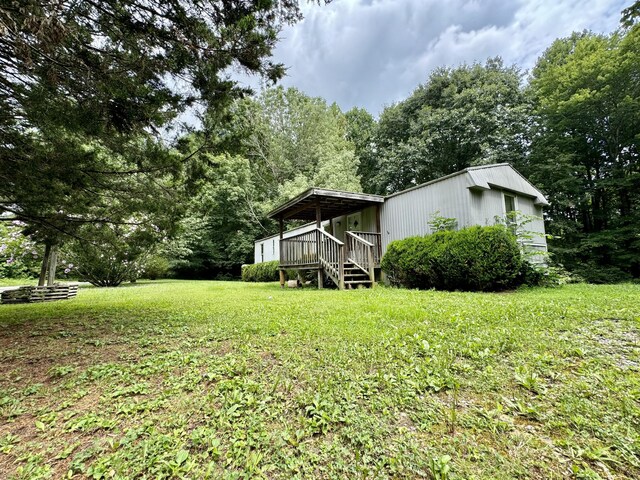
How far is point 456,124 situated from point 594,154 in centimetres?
686

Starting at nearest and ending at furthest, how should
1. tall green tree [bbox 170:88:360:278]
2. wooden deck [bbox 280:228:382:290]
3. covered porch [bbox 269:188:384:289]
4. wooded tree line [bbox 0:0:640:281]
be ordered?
wooded tree line [bbox 0:0:640:281] → wooden deck [bbox 280:228:382:290] → covered porch [bbox 269:188:384:289] → tall green tree [bbox 170:88:360:278]

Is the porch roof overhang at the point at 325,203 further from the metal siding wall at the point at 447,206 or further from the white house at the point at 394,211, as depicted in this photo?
the metal siding wall at the point at 447,206

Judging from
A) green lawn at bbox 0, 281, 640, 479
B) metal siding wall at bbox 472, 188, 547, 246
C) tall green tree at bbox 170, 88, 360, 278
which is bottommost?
green lawn at bbox 0, 281, 640, 479

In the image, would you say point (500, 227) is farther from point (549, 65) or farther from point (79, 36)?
point (549, 65)

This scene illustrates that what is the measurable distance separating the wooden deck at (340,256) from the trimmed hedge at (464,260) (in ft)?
4.17

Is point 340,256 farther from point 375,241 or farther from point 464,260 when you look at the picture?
point 464,260

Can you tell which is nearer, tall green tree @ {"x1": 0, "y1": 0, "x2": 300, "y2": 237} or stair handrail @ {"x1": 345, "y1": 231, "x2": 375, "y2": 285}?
tall green tree @ {"x1": 0, "y1": 0, "x2": 300, "y2": 237}

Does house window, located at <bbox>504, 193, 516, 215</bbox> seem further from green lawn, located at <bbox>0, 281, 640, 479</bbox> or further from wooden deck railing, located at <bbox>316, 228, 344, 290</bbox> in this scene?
green lawn, located at <bbox>0, 281, 640, 479</bbox>

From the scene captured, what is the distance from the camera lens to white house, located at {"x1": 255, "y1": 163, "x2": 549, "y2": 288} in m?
7.79

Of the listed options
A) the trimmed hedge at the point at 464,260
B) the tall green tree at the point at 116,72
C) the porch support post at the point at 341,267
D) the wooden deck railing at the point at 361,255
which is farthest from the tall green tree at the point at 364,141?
the tall green tree at the point at 116,72

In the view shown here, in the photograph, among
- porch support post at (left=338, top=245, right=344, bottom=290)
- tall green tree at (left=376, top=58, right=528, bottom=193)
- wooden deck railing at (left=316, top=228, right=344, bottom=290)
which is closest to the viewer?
porch support post at (left=338, top=245, right=344, bottom=290)

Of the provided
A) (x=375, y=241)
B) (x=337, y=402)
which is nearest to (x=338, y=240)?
(x=375, y=241)

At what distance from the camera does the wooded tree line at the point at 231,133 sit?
2.85 meters

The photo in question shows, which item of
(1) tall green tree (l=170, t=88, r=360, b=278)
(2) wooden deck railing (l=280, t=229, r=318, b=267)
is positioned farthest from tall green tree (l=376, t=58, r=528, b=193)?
(2) wooden deck railing (l=280, t=229, r=318, b=267)
